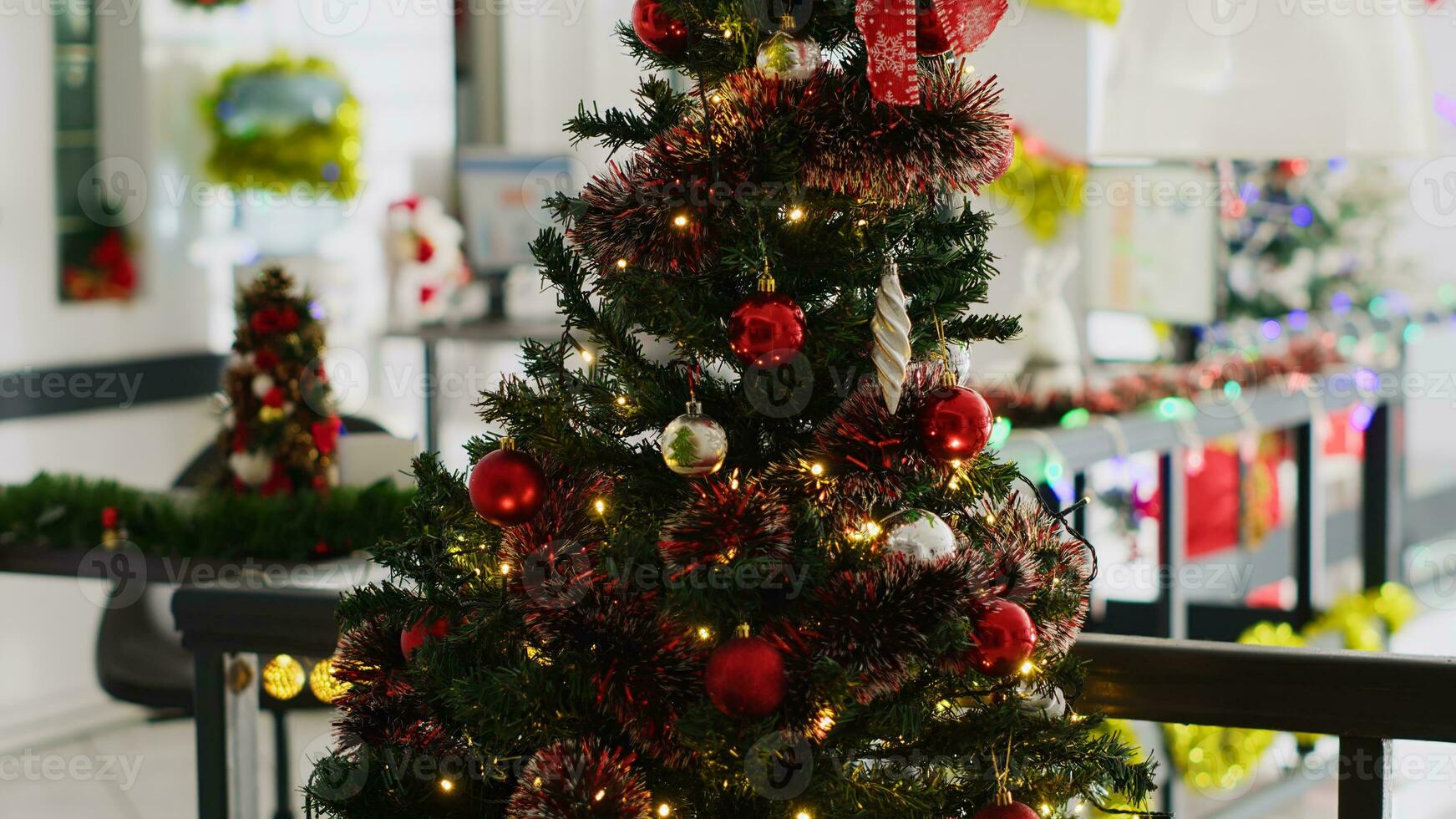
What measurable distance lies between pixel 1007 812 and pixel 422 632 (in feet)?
1.58

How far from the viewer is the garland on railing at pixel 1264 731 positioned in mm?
3148

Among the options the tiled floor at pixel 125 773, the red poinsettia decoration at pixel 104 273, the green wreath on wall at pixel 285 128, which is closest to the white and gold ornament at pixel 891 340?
the tiled floor at pixel 125 773

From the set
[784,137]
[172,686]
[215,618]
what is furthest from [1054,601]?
[172,686]

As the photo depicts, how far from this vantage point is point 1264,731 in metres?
3.01

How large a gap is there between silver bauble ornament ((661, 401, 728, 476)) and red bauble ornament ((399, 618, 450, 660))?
0.27m

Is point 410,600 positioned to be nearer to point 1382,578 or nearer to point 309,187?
point 1382,578

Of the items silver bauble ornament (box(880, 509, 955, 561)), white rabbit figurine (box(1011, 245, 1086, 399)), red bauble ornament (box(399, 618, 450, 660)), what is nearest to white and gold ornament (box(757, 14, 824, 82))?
silver bauble ornament (box(880, 509, 955, 561))

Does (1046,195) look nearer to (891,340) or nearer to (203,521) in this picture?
(203,521)

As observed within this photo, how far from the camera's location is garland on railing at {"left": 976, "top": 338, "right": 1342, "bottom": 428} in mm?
2912

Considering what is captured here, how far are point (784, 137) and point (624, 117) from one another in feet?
0.48

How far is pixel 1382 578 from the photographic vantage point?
3727mm

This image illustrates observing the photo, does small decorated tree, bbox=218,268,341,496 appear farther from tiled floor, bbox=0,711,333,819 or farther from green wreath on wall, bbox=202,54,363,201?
green wreath on wall, bbox=202,54,363,201

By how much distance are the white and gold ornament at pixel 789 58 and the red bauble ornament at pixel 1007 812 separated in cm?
54

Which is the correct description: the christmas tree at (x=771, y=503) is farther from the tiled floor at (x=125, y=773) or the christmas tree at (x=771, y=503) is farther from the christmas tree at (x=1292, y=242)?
the christmas tree at (x=1292, y=242)
